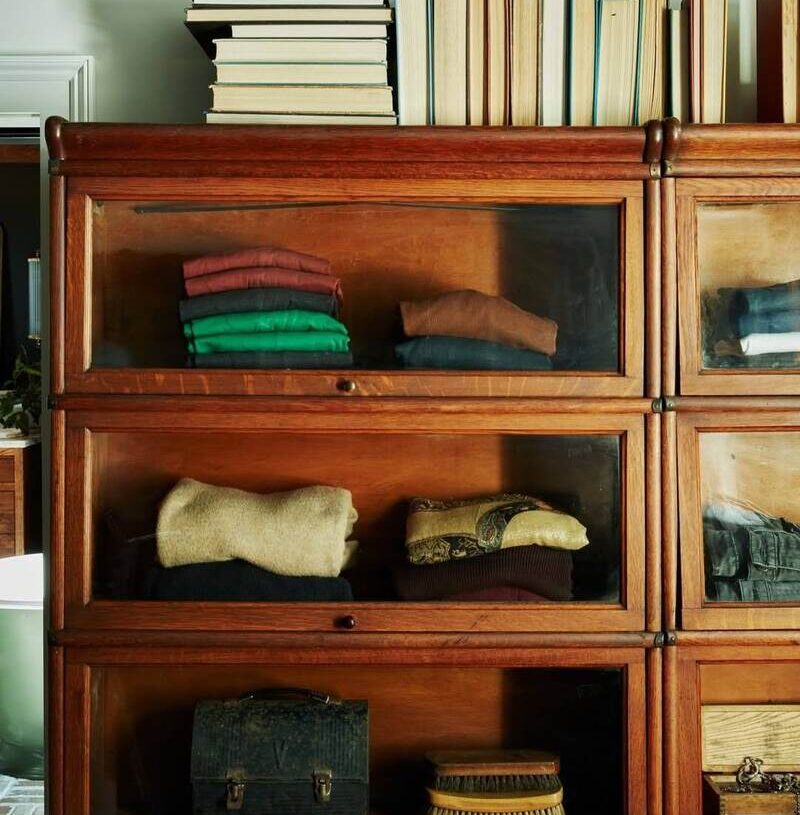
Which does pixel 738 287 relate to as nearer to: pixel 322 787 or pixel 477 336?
pixel 477 336

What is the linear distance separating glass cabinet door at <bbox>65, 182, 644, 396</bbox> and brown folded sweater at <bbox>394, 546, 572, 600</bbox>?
29 cm

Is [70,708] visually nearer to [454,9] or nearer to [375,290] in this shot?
[375,290]

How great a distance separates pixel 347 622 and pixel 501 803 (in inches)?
16.7

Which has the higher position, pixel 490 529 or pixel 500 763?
pixel 490 529

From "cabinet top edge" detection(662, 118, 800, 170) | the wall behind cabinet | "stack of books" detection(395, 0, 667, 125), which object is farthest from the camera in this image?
the wall behind cabinet

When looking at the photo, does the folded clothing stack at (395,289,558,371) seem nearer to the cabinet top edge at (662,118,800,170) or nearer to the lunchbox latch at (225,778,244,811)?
the cabinet top edge at (662,118,800,170)

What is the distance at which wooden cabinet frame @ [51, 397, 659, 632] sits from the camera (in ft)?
5.31

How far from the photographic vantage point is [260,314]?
1638mm

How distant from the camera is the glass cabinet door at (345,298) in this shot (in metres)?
1.62

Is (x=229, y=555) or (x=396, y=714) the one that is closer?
(x=229, y=555)

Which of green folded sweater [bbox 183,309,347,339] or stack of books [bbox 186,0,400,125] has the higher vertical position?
stack of books [bbox 186,0,400,125]

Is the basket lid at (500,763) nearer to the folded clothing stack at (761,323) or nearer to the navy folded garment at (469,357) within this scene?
the navy folded garment at (469,357)

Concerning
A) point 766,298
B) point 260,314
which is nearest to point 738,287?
point 766,298

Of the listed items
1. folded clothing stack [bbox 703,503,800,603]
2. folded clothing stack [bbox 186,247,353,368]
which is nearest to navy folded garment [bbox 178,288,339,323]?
folded clothing stack [bbox 186,247,353,368]
